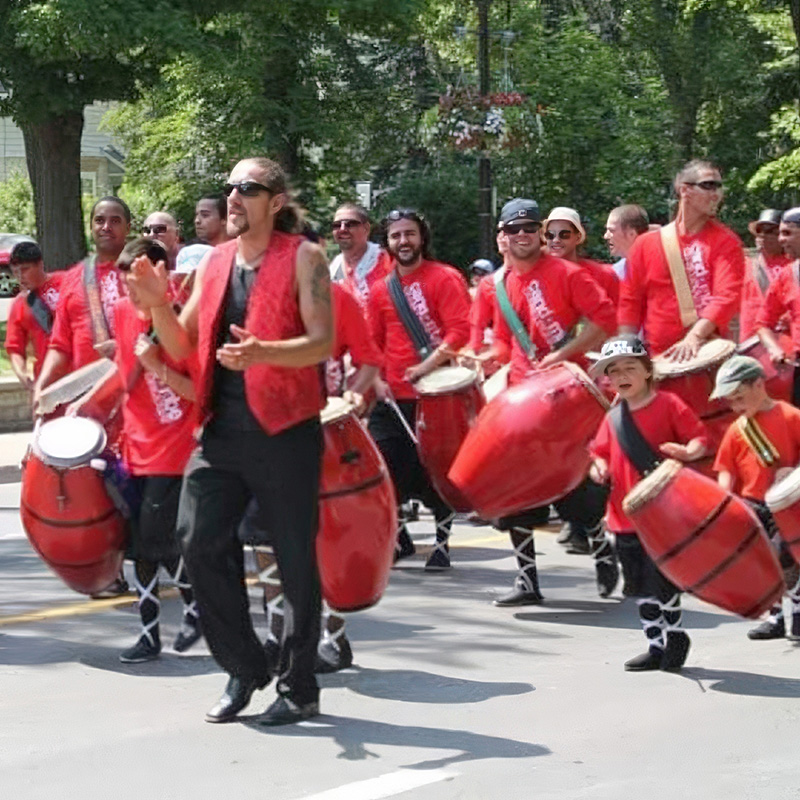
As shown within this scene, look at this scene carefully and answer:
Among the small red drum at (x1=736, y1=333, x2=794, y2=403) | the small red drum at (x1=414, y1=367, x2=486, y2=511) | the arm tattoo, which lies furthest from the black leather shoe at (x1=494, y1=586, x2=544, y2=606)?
the arm tattoo

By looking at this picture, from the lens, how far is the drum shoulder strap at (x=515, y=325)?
1025 cm

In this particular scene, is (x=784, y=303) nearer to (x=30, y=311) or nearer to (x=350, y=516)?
(x=350, y=516)

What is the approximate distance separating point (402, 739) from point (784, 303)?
4794 mm

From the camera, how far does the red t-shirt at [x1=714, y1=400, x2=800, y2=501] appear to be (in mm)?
8906

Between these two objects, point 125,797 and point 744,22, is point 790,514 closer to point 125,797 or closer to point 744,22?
point 125,797

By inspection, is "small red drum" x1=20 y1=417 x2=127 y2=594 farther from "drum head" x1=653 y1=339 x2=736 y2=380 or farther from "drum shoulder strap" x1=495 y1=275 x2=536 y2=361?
"drum head" x1=653 y1=339 x2=736 y2=380

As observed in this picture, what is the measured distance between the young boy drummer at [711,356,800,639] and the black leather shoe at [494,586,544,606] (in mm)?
1431

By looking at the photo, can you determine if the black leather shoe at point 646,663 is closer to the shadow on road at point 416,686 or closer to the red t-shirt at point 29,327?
the shadow on road at point 416,686

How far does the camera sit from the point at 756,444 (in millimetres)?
8906

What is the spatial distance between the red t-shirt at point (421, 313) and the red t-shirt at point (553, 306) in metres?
1.17

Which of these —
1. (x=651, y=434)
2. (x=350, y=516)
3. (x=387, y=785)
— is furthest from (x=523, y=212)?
(x=387, y=785)

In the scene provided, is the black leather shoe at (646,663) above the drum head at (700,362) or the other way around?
the other way around

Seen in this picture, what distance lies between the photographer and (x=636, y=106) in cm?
3809

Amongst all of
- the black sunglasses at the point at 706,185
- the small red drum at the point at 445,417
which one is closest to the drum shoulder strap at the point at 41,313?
the small red drum at the point at 445,417
